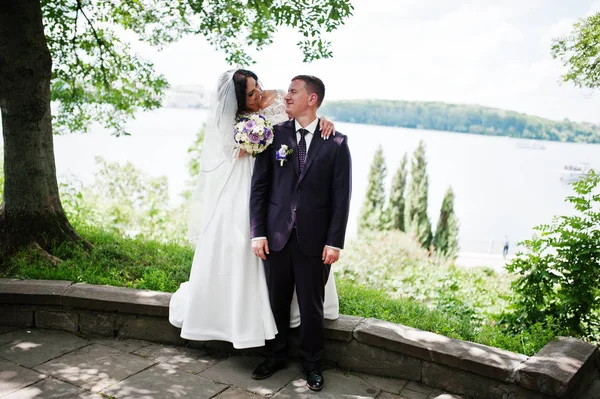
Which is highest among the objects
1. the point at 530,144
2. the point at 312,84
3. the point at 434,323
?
the point at 530,144

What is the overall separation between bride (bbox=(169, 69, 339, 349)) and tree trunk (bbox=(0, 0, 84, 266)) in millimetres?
2077

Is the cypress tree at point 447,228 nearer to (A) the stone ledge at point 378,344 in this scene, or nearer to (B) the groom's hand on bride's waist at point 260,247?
(A) the stone ledge at point 378,344

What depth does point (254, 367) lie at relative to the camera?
3.53 m

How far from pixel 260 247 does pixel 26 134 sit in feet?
9.38

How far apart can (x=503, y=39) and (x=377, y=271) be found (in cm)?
8062

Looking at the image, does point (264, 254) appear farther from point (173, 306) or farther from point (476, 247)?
point (476, 247)

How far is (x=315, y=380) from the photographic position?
10.6 feet

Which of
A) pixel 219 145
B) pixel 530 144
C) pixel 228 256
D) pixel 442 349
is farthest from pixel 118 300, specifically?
pixel 530 144

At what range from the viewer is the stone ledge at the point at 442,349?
302cm

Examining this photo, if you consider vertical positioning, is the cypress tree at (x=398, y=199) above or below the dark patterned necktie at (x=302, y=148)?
below

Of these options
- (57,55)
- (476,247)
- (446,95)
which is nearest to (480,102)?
(446,95)

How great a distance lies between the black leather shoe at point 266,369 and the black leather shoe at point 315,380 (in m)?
0.25

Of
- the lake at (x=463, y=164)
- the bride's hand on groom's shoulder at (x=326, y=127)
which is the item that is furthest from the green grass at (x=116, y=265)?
the lake at (x=463, y=164)

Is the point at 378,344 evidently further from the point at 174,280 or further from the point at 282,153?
the point at 174,280
